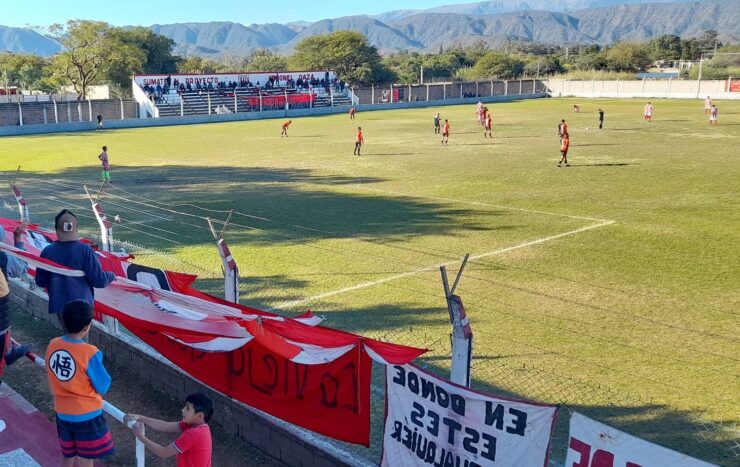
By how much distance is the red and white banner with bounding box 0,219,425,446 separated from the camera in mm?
5922

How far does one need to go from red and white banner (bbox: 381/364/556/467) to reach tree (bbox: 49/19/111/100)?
7876 cm

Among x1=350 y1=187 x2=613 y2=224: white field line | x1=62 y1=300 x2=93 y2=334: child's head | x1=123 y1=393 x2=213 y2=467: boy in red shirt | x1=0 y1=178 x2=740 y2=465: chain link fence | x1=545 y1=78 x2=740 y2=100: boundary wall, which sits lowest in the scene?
x1=0 y1=178 x2=740 y2=465: chain link fence

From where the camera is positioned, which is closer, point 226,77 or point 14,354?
point 14,354

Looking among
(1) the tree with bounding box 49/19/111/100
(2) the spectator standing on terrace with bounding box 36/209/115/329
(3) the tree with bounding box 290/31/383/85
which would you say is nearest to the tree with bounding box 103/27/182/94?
(1) the tree with bounding box 49/19/111/100

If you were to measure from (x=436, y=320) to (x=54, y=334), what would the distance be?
5.65 metres

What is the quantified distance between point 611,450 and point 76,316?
3810mm

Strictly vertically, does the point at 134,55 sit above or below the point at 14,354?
above

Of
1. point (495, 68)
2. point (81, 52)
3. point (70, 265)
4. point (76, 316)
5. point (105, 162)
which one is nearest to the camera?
point (76, 316)

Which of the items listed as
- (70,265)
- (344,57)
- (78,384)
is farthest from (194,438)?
→ (344,57)

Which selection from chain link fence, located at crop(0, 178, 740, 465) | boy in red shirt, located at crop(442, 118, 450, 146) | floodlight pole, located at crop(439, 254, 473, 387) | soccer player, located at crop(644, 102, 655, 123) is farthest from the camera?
soccer player, located at crop(644, 102, 655, 123)

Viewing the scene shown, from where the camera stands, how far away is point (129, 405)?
25.5ft

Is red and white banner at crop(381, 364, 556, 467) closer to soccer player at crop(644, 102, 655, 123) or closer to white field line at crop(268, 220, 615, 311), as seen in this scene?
white field line at crop(268, 220, 615, 311)

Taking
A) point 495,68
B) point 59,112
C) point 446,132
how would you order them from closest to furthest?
1. point 446,132
2. point 59,112
3. point 495,68

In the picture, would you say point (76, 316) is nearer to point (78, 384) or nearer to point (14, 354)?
point (78, 384)
